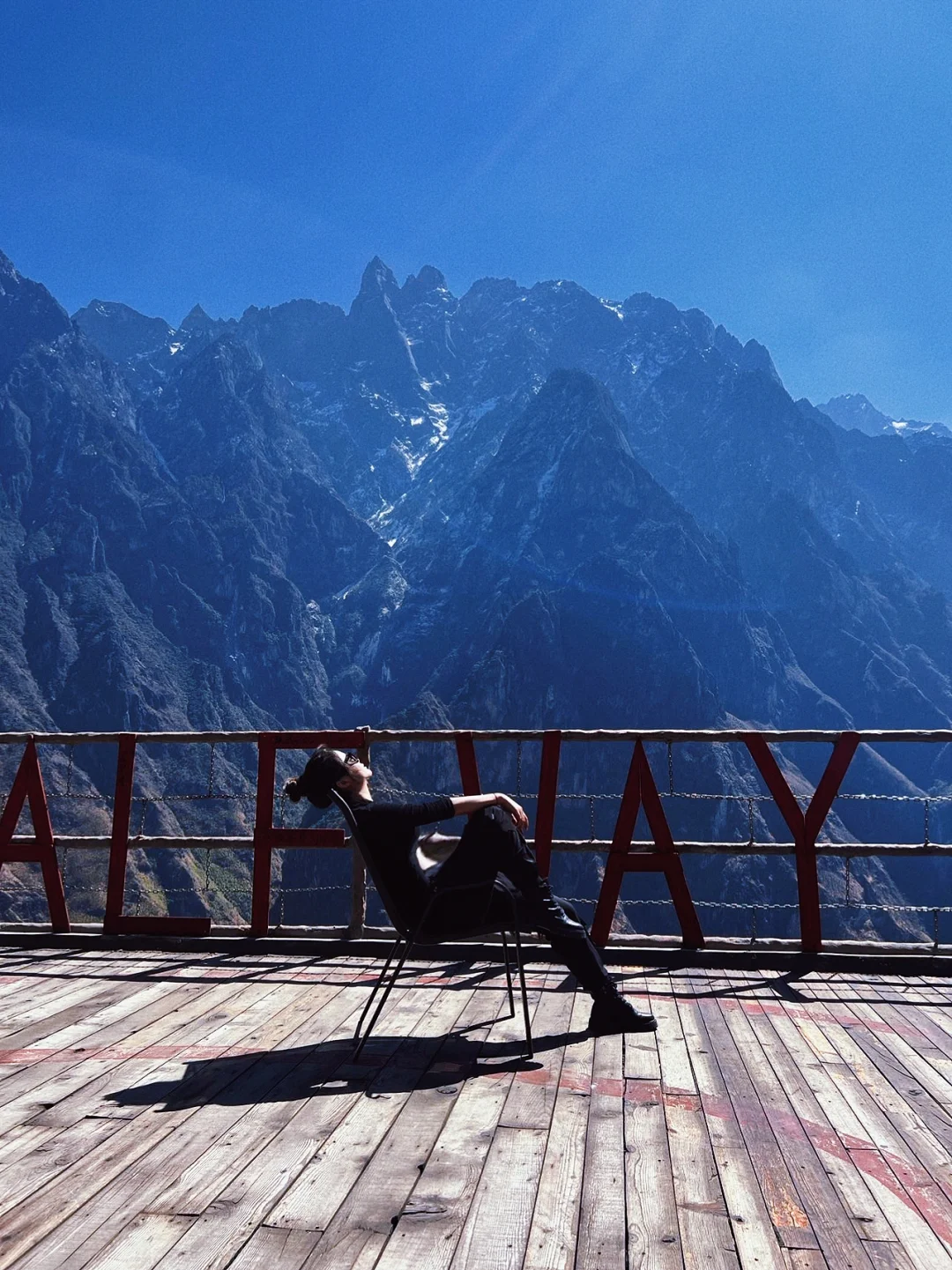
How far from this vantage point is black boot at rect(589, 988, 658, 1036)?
4.76 metres

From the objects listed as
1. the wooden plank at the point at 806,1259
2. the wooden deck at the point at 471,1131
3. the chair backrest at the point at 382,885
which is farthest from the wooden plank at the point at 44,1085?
the wooden plank at the point at 806,1259

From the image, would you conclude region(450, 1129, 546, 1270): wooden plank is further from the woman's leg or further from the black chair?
the woman's leg

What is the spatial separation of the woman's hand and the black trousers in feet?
0.20

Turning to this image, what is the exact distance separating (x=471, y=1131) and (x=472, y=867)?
1197 millimetres

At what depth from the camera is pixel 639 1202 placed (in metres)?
2.92

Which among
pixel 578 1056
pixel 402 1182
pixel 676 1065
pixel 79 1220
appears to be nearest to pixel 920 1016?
pixel 676 1065

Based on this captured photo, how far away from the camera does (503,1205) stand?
290 centimetres

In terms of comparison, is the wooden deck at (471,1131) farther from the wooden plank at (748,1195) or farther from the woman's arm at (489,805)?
the woman's arm at (489,805)

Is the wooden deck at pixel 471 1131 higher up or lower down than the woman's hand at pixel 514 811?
lower down

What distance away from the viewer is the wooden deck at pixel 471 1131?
8.77ft

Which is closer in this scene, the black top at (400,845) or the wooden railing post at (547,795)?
the black top at (400,845)

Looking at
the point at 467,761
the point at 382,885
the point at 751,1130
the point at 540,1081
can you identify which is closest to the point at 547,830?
the point at 467,761

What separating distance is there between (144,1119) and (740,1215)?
2166 millimetres

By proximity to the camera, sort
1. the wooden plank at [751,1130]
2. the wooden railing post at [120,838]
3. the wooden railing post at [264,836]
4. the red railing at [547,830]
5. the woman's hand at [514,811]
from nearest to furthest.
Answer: the wooden plank at [751,1130] → the woman's hand at [514,811] → the red railing at [547,830] → the wooden railing post at [264,836] → the wooden railing post at [120,838]
